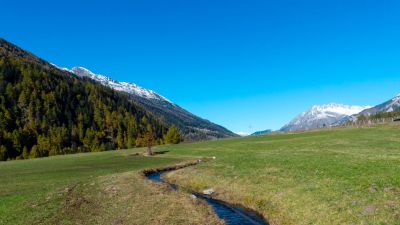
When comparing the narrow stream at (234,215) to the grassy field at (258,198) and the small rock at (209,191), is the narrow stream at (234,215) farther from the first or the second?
the small rock at (209,191)

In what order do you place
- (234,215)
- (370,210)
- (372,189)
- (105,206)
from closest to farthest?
1. (370,210)
2. (372,189)
3. (234,215)
4. (105,206)

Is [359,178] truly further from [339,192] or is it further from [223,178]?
[223,178]

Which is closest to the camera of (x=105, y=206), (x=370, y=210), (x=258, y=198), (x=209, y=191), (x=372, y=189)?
(x=370, y=210)

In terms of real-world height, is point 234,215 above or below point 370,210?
below

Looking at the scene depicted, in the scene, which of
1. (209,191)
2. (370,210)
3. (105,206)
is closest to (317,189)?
(370,210)

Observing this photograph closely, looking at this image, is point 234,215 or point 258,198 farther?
point 258,198

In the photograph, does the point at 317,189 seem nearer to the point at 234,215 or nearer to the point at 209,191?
the point at 234,215

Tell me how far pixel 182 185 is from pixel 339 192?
27730 mm

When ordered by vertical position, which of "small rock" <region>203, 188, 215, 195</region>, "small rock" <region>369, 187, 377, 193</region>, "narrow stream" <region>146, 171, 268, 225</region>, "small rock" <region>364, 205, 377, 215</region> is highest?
"small rock" <region>369, 187, 377, 193</region>

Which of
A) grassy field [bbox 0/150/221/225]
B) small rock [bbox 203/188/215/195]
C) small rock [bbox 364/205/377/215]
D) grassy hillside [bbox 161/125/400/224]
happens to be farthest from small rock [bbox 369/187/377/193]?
small rock [bbox 203/188/215/195]

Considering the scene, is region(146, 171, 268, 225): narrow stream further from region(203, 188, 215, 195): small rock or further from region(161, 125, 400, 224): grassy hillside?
region(203, 188, 215, 195): small rock

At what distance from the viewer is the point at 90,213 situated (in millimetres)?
34375

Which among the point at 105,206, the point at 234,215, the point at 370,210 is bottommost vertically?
the point at 234,215

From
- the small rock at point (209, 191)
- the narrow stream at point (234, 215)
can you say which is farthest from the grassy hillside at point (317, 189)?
the narrow stream at point (234, 215)
